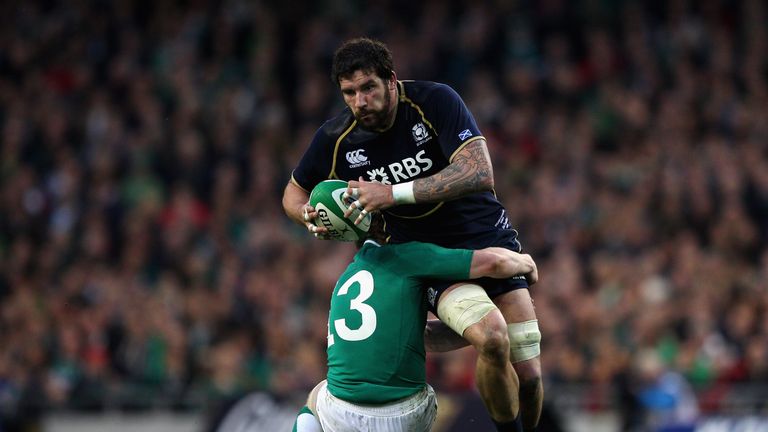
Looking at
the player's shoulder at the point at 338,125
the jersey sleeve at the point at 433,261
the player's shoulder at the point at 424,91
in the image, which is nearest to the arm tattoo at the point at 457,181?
the jersey sleeve at the point at 433,261

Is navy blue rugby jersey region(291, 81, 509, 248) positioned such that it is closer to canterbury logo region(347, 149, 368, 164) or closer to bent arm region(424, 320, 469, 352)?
canterbury logo region(347, 149, 368, 164)

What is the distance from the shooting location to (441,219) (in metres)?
6.74

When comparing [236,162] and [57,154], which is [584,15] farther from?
[57,154]

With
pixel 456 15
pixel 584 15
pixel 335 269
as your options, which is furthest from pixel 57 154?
pixel 584 15

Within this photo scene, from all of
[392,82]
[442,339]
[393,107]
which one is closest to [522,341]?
[442,339]

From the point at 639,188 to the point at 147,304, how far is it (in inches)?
221

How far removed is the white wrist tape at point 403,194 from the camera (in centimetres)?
617

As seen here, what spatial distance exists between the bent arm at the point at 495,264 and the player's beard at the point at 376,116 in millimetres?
817

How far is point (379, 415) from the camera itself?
5.91 m

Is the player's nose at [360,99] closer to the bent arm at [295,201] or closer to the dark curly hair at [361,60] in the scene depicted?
the dark curly hair at [361,60]

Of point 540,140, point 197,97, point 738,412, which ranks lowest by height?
point 738,412

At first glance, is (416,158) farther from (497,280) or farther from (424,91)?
(497,280)

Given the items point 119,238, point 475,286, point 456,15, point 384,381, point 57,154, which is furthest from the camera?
point 456,15

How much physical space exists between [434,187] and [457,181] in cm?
12
